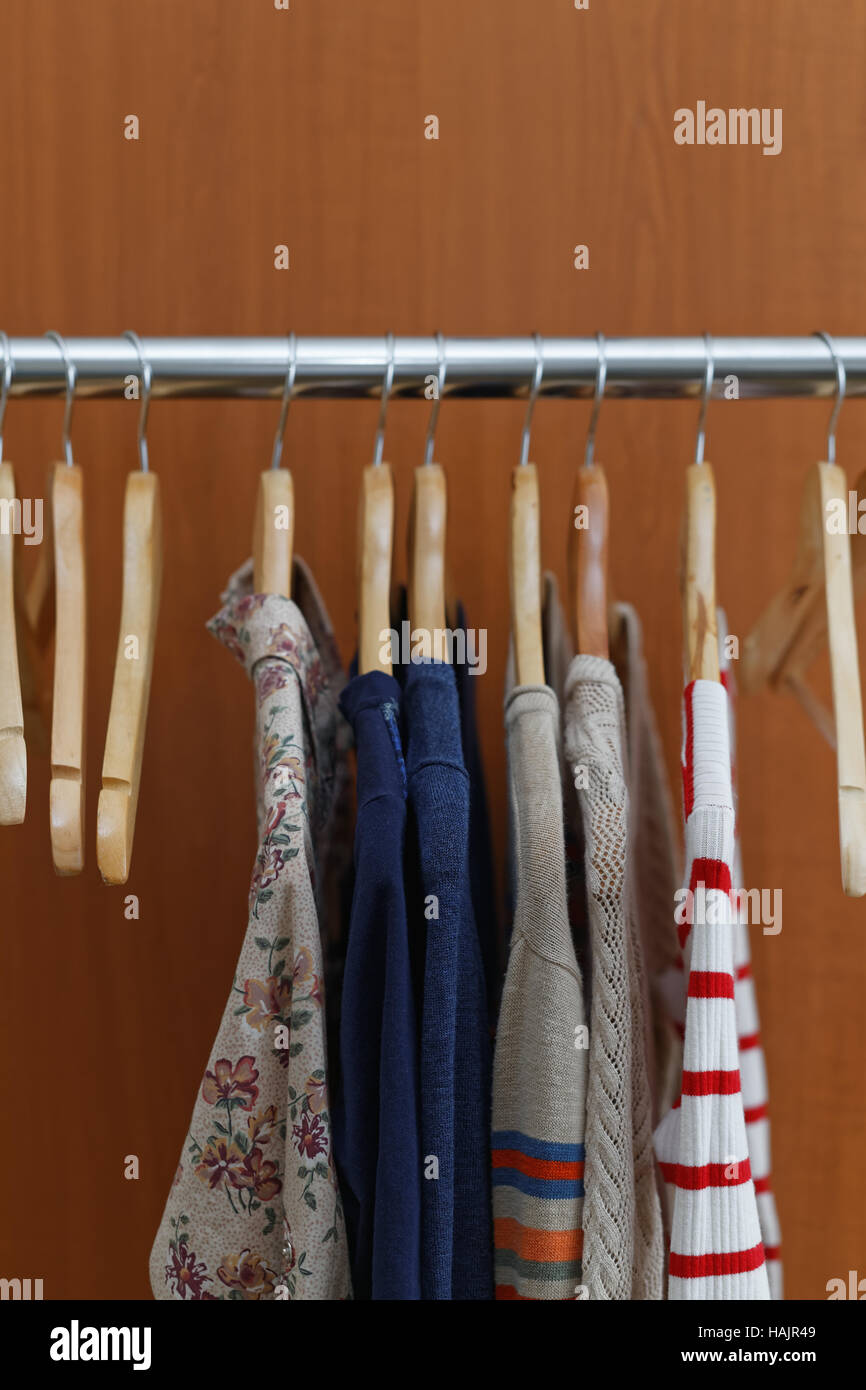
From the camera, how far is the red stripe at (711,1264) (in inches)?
26.6

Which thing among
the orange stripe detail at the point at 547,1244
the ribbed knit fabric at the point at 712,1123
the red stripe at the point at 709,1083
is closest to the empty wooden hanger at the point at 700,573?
the ribbed knit fabric at the point at 712,1123

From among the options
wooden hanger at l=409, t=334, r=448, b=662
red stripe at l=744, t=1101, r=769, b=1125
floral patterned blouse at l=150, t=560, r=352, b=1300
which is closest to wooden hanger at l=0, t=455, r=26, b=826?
floral patterned blouse at l=150, t=560, r=352, b=1300

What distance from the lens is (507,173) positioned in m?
1.11

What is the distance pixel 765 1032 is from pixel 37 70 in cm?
112

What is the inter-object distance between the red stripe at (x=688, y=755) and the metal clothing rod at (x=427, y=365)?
0.21 m

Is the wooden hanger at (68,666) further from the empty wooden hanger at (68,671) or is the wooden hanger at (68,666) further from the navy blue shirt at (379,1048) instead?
the navy blue shirt at (379,1048)

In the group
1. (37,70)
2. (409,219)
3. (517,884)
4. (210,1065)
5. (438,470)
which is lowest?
(210,1065)

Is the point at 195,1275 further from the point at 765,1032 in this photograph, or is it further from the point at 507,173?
the point at 507,173

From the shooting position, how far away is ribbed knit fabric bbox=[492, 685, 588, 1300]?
2.28 feet

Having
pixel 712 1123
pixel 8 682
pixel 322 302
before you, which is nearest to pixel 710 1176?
pixel 712 1123

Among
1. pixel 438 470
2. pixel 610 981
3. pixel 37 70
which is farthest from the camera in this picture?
pixel 37 70

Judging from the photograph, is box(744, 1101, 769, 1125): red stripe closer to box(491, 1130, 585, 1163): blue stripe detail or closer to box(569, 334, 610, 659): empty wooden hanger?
box(491, 1130, 585, 1163): blue stripe detail

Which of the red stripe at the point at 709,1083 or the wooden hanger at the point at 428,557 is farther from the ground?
the wooden hanger at the point at 428,557

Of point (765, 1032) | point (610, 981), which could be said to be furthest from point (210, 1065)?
point (765, 1032)
